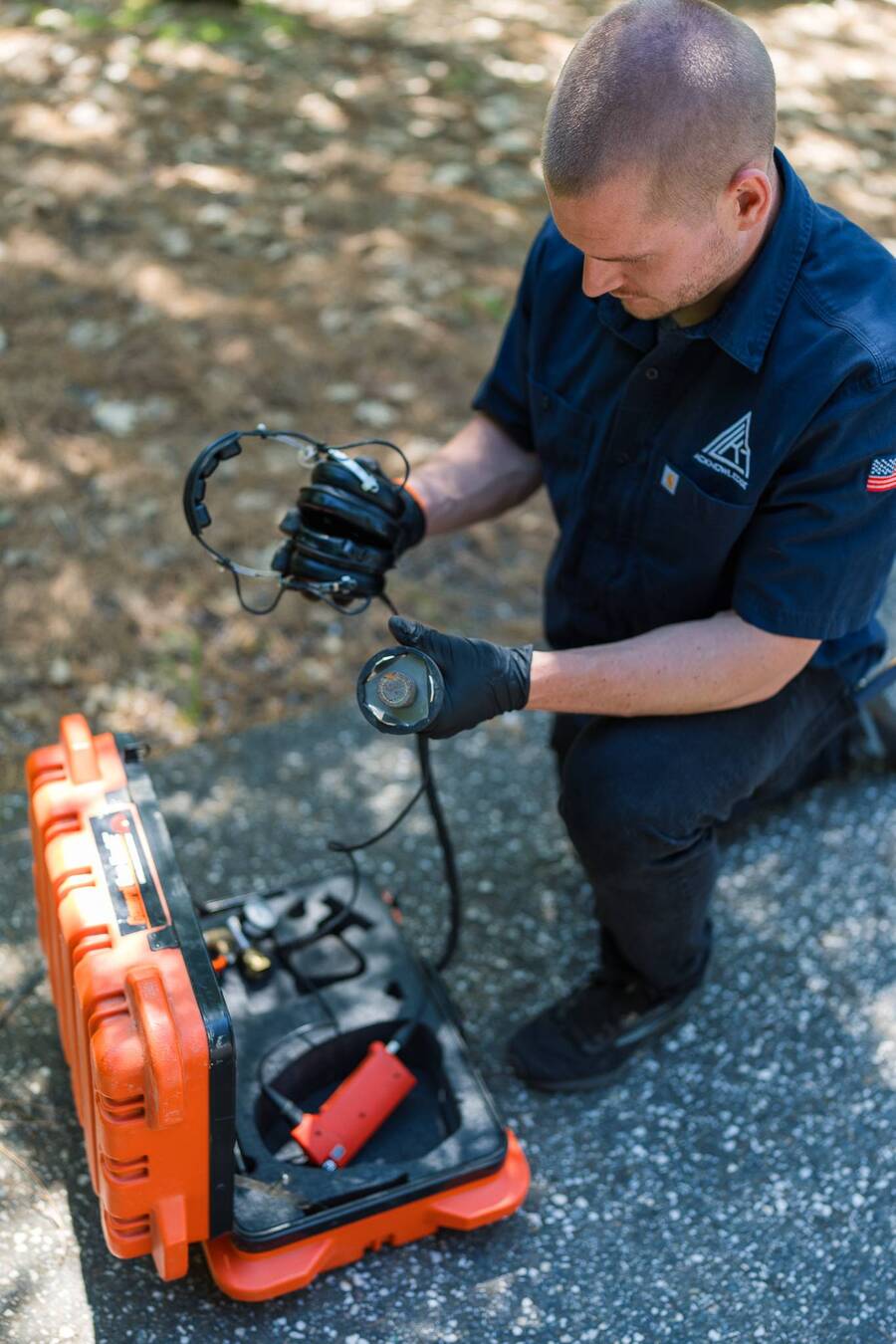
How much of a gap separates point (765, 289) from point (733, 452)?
226 millimetres

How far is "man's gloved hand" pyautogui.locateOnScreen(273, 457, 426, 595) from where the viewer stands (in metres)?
1.99

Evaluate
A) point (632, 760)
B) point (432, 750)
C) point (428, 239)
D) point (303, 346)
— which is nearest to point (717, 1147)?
point (632, 760)

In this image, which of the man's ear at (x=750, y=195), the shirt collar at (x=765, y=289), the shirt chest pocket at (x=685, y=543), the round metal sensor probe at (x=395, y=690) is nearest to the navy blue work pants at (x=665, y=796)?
the shirt chest pocket at (x=685, y=543)

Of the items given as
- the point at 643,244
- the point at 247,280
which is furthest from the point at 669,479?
the point at 247,280

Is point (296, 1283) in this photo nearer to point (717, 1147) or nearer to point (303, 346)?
point (717, 1147)

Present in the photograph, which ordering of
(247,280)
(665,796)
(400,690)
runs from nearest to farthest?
(400,690)
(665,796)
(247,280)

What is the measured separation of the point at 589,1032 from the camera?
2.22 m

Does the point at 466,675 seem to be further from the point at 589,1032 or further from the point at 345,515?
the point at 589,1032

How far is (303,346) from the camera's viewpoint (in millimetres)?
3893

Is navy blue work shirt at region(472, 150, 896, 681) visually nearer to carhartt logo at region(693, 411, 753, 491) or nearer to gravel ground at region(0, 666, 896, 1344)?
carhartt logo at region(693, 411, 753, 491)

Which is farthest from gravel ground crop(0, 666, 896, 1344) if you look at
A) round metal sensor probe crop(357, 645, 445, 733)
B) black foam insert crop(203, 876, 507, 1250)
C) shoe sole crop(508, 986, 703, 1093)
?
round metal sensor probe crop(357, 645, 445, 733)

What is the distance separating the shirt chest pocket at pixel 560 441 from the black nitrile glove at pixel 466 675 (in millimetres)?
459

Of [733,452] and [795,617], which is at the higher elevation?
[733,452]

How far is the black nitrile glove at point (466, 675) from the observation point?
1700 mm
